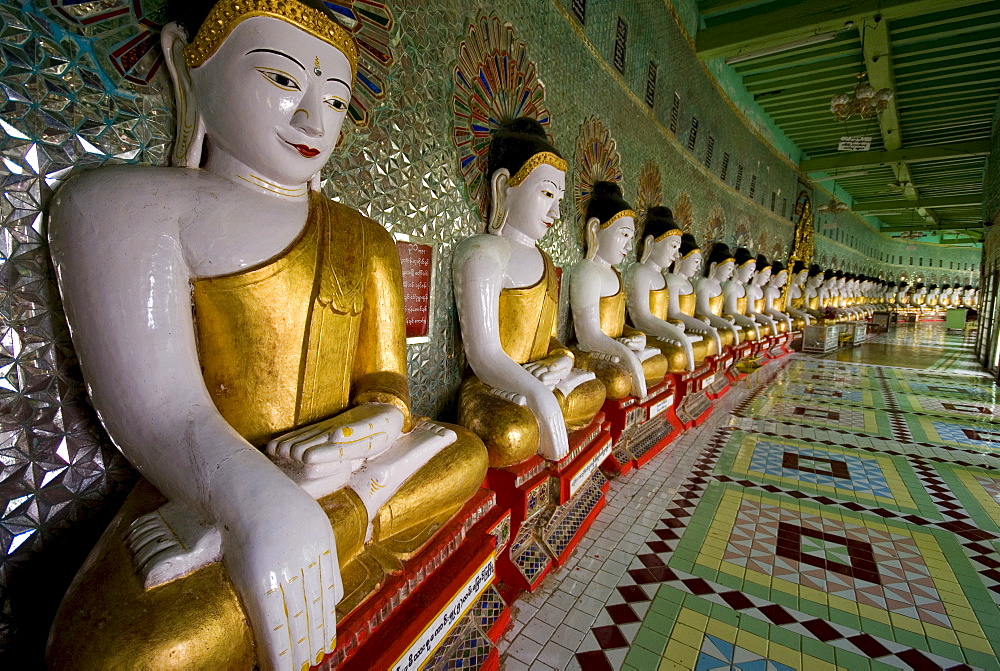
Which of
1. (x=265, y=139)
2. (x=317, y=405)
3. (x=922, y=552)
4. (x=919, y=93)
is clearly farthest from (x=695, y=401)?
(x=919, y=93)

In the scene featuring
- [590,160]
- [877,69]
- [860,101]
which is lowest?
[590,160]

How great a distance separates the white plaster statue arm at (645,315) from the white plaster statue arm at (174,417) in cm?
349

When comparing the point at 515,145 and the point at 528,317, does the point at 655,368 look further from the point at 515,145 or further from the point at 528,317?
the point at 515,145

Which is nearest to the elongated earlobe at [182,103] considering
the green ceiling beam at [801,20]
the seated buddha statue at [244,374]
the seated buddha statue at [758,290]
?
the seated buddha statue at [244,374]

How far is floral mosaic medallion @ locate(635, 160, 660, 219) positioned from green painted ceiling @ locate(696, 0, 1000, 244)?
199 centimetres

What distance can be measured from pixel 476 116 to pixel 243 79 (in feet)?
4.75

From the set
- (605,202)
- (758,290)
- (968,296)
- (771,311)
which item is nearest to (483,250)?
(605,202)

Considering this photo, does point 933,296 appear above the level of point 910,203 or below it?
below

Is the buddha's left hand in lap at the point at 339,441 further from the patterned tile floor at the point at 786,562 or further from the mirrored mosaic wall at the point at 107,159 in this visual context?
the patterned tile floor at the point at 786,562

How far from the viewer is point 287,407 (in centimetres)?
123

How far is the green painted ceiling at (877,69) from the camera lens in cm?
497

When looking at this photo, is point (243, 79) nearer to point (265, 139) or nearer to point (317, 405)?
point (265, 139)

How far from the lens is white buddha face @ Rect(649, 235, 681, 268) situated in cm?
418

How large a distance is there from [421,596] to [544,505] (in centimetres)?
97
